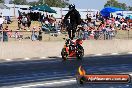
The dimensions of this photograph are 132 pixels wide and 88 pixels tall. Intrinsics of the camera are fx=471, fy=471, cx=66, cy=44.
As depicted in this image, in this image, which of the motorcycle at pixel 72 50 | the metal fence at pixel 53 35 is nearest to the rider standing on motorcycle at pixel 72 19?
the motorcycle at pixel 72 50

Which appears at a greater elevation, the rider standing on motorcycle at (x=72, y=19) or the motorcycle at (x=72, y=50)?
the rider standing on motorcycle at (x=72, y=19)

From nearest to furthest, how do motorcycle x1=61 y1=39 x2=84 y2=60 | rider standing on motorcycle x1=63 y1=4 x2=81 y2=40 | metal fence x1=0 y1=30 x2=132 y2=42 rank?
motorcycle x1=61 y1=39 x2=84 y2=60, rider standing on motorcycle x1=63 y1=4 x2=81 y2=40, metal fence x1=0 y1=30 x2=132 y2=42

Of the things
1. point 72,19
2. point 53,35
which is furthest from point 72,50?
point 53,35

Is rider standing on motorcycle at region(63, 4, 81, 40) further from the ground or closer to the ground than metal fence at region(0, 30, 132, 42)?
further from the ground

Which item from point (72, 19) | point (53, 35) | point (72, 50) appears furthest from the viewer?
point (53, 35)

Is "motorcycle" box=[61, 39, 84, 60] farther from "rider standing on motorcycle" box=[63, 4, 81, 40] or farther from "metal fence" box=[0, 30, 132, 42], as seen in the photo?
"metal fence" box=[0, 30, 132, 42]

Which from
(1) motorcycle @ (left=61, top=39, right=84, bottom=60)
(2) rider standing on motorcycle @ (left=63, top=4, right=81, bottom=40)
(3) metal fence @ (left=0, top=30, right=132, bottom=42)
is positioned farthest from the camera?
(3) metal fence @ (left=0, top=30, right=132, bottom=42)

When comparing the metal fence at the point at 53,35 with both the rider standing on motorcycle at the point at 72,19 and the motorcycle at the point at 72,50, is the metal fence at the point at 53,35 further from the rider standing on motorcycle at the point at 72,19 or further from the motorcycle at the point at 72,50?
the motorcycle at the point at 72,50

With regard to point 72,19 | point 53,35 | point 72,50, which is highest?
point 72,19

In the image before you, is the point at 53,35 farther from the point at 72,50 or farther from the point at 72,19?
the point at 72,50

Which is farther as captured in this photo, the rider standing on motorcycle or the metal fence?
the metal fence

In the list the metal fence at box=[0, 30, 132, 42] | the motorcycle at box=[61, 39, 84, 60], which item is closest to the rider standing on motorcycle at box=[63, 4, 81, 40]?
the motorcycle at box=[61, 39, 84, 60]

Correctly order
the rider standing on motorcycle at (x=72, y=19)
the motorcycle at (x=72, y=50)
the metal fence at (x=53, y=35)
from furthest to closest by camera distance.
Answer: the metal fence at (x=53, y=35) < the rider standing on motorcycle at (x=72, y=19) < the motorcycle at (x=72, y=50)

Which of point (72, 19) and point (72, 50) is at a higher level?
point (72, 19)
